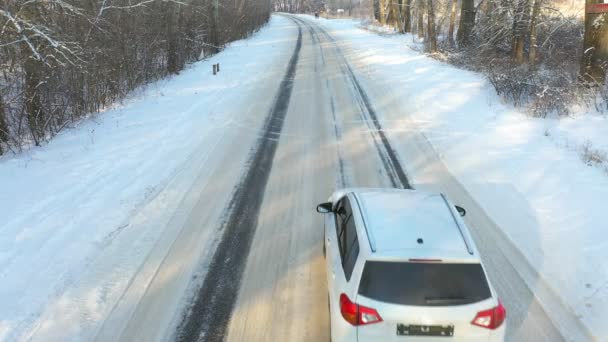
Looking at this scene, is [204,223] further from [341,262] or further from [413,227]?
[413,227]

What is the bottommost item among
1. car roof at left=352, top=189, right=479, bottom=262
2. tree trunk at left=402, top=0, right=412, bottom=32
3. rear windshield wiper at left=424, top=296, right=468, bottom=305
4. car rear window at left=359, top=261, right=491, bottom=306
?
rear windshield wiper at left=424, top=296, right=468, bottom=305

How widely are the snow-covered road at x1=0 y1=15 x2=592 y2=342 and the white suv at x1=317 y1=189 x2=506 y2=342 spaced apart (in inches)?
52.4

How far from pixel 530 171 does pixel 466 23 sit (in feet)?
56.1

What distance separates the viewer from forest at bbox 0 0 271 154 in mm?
11594

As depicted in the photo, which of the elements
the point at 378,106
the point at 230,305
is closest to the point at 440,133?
the point at 378,106

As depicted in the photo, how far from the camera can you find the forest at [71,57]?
38.0 feet

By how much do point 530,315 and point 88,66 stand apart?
1337 centimetres

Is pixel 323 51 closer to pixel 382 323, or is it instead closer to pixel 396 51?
pixel 396 51

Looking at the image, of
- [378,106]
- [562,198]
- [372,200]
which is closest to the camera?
[372,200]

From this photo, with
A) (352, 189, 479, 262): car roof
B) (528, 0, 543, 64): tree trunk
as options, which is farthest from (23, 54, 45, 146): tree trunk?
(528, 0, 543, 64): tree trunk

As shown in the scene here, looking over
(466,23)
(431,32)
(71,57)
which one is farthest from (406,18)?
(71,57)

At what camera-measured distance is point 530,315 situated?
235 inches

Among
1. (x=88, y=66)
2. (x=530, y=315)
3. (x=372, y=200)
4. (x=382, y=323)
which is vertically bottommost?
(x=530, y=315)

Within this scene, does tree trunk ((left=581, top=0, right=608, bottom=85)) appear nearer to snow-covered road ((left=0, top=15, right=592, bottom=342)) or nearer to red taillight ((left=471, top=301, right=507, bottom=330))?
snow-covered road ((left=0, top=15, right=592, bottom=342))
